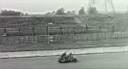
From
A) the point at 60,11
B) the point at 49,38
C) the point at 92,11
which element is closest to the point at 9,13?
the point at 60,11

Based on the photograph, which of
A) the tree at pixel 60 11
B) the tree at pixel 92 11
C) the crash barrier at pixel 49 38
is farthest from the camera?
the tree at pixel 92 11

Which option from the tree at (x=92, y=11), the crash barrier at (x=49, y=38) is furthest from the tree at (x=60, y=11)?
the crash barrier at (x=49, y=38)

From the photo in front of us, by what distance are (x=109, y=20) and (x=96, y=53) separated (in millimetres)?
16715

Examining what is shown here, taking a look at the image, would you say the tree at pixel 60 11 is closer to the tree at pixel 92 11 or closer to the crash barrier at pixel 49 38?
the tree at pixel 92 11

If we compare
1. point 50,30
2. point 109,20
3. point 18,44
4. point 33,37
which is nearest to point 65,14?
point 109,20

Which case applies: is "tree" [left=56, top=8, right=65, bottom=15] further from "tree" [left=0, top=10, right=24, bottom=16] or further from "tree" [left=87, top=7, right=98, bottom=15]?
"tree" [left=0, top=10, right=24, bottom=16]

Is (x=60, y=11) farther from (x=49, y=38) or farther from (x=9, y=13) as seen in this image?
(x=49, y=38)

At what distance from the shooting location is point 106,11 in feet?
115

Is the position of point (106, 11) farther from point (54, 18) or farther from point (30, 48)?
point (30, 48)

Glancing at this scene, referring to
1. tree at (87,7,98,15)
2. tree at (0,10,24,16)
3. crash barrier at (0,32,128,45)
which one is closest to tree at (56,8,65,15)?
tree at (87,7,98,15)

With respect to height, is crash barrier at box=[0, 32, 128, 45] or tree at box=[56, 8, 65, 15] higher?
tree at box=[56, 8, 65, 15]

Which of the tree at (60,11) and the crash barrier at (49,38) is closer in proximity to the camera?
the crash barrier at (49,38)

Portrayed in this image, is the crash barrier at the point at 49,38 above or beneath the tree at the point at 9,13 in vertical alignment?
beneath

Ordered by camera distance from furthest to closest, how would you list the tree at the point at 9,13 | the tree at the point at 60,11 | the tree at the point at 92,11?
the tree at the point at 92,11 < the tree at the point at 60,11 < the tree at the point at 9,13
